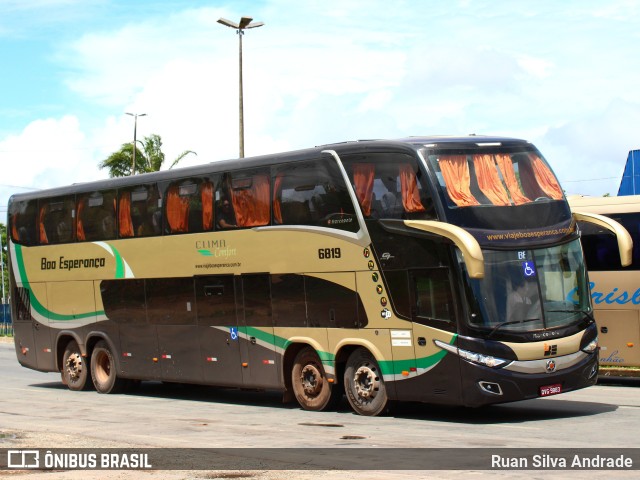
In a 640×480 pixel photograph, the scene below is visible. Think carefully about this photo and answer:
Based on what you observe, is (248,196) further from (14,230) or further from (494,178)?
(14,230)

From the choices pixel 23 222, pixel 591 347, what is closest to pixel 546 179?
pixel 591 347

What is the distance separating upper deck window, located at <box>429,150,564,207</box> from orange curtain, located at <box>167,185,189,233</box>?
618cm

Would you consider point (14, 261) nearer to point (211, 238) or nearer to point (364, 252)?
point (211, 238)

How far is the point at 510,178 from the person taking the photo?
17344 mm

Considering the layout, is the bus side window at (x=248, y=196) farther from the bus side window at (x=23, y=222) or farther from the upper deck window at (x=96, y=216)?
the bus side window at (x=23, y=222)

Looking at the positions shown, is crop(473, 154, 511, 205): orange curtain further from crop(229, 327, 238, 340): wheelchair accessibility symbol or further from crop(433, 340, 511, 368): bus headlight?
crop(229, 327, 238, 340): wheelchair accessibility symbol

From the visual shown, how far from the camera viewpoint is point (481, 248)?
53.9ft

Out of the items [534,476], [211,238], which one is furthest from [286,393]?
[534,476]

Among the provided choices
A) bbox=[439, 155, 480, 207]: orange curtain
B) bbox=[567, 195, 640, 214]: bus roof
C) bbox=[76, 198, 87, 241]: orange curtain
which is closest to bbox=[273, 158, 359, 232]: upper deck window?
bbox=[439, 155, 480, 207]: orange curtain

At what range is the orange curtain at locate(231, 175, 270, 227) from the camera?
1970cm

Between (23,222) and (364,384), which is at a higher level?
(23,222)

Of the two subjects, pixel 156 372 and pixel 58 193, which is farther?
pixel 58 193

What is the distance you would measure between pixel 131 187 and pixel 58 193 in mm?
2875

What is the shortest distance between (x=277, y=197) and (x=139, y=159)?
4301 cm
